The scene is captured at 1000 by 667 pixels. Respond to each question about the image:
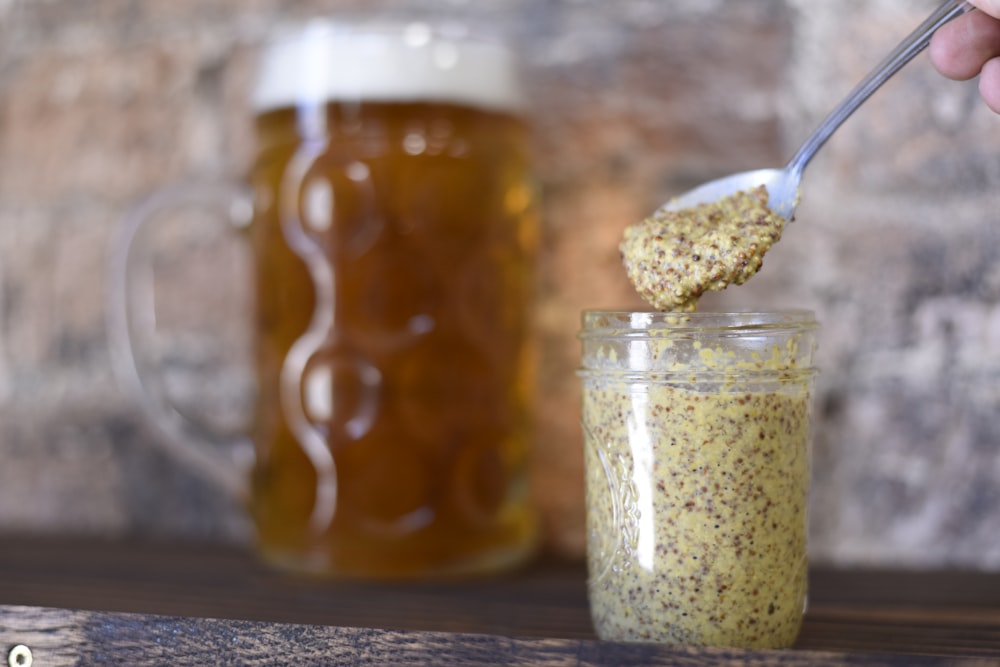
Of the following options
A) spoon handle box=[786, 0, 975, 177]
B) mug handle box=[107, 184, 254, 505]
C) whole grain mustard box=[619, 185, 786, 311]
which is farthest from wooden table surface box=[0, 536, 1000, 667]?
spoon handle box=[786, 0, 975, 177]

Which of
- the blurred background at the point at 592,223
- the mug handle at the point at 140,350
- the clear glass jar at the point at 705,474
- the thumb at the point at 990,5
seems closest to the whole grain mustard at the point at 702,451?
the clear glass jar at the point at 705,474

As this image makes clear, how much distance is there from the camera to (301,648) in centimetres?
69

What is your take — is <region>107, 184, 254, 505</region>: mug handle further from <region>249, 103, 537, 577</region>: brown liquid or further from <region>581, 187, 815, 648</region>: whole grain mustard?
<region>581, 187, 815, 648</region>: whole grain mustard

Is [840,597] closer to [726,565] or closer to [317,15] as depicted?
[726,565]

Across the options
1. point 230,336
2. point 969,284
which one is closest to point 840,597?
point 969,284

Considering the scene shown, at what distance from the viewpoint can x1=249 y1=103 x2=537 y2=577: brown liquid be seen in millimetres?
921

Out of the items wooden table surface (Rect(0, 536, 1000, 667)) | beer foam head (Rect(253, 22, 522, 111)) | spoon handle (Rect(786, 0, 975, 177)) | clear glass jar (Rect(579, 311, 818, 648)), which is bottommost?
wooden table surface (Rect(0, 536, 1000, 667))

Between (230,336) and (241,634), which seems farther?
(230,336)

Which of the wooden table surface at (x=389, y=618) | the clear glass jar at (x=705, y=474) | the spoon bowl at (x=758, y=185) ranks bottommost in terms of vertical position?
the wooden table surface at (x=389, y=618)

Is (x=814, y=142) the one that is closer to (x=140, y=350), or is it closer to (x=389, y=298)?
(x=389, y=298)

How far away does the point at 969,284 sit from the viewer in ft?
3.10

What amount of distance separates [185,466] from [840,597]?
2.27ft

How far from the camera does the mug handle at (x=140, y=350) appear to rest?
100 cm

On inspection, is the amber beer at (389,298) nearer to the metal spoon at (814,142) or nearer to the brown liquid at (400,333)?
the brown liquid at (400,333)
